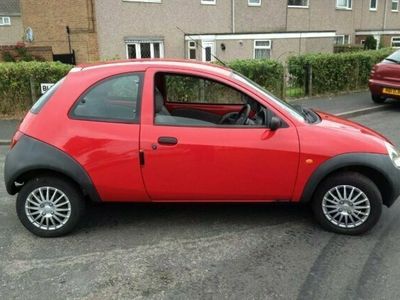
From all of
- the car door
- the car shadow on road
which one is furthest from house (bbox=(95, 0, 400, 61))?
the car door

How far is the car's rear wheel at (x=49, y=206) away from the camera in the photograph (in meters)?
4.16

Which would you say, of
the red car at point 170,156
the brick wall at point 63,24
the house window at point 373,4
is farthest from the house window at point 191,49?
the house window at point 373,4

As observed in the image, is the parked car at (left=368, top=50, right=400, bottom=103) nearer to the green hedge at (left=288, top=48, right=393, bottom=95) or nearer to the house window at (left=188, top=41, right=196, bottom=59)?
the green hedge at (left=288, top=48, right=393, bottom=95)

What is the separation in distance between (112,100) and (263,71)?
24.2 ft

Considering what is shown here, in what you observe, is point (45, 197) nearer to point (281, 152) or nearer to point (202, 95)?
point (281, 152)

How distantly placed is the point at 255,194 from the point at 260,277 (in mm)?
890

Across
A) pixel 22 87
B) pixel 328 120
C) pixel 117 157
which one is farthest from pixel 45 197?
pixel 22 87

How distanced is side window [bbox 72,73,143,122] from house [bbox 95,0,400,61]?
1354cm

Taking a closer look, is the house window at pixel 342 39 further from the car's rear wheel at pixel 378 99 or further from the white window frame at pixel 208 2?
the car's rear wheel at pixel 378 99

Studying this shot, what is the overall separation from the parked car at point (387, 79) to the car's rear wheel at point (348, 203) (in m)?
7.64

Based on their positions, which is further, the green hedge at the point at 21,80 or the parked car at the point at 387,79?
the parked car at the point at 387,79

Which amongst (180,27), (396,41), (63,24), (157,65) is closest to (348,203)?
(157,65)

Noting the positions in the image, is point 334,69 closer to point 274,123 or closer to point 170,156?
point 274,123

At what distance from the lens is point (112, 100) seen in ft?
13.7
